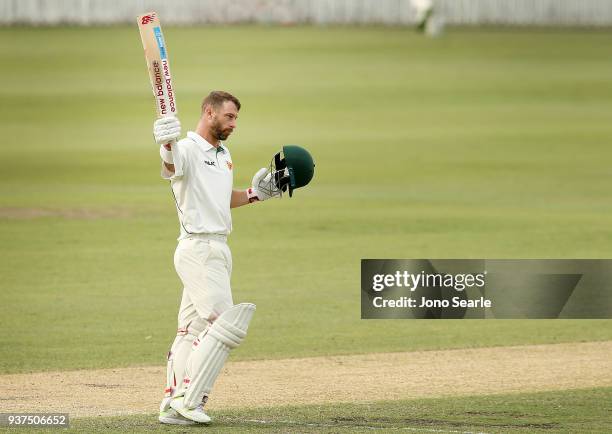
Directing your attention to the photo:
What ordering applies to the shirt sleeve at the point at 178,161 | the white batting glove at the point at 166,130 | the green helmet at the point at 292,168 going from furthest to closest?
1. the green helmet at the point at 292,168
2. the shirt sleeve at the point at 178,161
3. the white batting glove at the point at 166,130

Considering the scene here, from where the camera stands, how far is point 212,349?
8516mm

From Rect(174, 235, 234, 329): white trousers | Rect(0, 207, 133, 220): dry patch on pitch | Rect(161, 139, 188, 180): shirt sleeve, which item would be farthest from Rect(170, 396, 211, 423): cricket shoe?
Rect(0, 207, 133, 220): dry patch on pitch

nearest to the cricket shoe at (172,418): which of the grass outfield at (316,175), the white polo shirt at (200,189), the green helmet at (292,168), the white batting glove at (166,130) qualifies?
the white polo shirt at (200,189)

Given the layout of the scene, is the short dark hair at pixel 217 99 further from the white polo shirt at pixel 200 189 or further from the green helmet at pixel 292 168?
the green helmet at pixel 292 168

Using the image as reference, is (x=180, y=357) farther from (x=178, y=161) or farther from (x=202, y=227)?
(x=178, y=161)

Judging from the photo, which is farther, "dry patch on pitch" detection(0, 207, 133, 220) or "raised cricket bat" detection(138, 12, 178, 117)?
"dry patch on pitch" detection(0, 207, 133, 220)

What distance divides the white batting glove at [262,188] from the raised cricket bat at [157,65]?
37.1 inches

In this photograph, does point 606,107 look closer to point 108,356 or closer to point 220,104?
point 108,356

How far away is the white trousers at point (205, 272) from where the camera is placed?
8.56 meters

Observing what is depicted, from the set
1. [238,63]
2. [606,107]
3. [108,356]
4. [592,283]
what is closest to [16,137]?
[238,63]

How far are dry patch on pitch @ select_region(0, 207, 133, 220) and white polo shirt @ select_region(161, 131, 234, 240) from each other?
13270 mm

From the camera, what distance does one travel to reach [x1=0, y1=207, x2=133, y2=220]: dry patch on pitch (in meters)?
21.9

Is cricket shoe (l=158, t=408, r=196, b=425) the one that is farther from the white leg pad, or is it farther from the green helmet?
the green helmet

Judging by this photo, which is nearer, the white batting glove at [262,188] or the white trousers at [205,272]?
the white trousers at [205,272]
